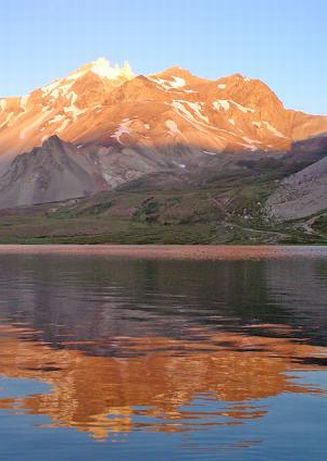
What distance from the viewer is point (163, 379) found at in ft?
111

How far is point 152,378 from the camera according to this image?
3409 cm

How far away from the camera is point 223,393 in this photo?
3095 centimetres

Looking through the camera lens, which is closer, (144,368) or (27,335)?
(144,368)

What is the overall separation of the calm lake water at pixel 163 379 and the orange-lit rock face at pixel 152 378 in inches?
2.3

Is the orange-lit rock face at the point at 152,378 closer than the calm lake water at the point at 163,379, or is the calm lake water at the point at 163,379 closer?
the calm lake water at the point at 163,379

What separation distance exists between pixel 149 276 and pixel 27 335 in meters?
64.4

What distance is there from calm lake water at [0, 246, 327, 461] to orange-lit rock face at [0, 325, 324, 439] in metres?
0.06

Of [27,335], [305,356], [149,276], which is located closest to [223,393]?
[305,356]

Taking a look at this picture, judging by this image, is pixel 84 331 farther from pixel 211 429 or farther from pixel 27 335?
pixel 211 429

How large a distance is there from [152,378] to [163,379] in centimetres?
53

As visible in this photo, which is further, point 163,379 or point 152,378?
point 152,378

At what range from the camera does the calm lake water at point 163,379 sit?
23.8 meters

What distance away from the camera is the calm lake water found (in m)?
23.8

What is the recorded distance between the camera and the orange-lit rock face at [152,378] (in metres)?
27.2
